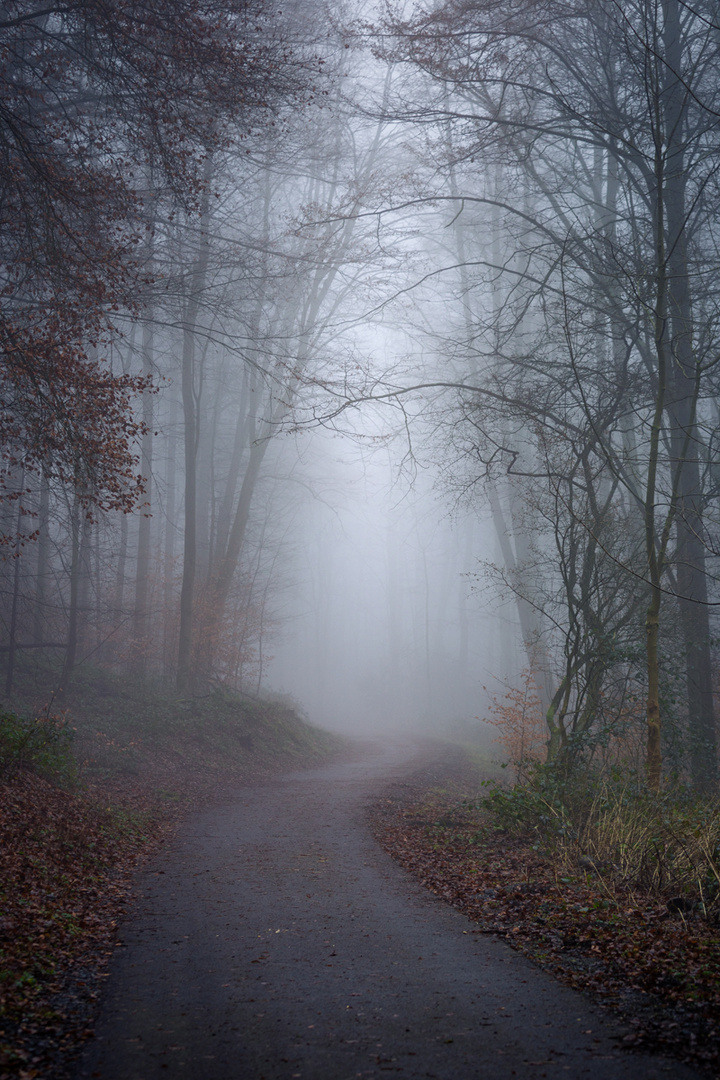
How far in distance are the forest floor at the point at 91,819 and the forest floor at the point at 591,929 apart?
2700 mm

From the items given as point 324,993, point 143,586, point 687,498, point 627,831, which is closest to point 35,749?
point 324,993

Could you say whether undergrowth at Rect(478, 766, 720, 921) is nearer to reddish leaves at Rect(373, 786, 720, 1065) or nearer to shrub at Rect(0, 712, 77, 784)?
reddish leaves at Rect(373, 786, 720, 1065)

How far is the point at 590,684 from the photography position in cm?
962

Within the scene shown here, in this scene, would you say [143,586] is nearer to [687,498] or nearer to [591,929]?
[687,498]

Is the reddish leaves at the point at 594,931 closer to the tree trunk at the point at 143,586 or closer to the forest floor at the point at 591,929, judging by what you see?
the forest floor at the point at 591,929

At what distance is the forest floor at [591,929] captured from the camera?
3.50 m

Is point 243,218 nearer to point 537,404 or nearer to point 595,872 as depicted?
point 537,404

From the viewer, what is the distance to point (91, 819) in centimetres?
804

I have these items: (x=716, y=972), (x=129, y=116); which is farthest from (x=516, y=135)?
(x=716, y=972)

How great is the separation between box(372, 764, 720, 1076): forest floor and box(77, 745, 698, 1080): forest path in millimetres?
166

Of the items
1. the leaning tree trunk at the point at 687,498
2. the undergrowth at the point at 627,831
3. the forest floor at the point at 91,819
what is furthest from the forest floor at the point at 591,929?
the leaning tree trunk at the point at 687,498

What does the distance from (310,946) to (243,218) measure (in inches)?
586

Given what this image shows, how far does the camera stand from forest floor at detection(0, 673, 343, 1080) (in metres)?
3.74

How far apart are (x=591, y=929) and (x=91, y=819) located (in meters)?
5.68
